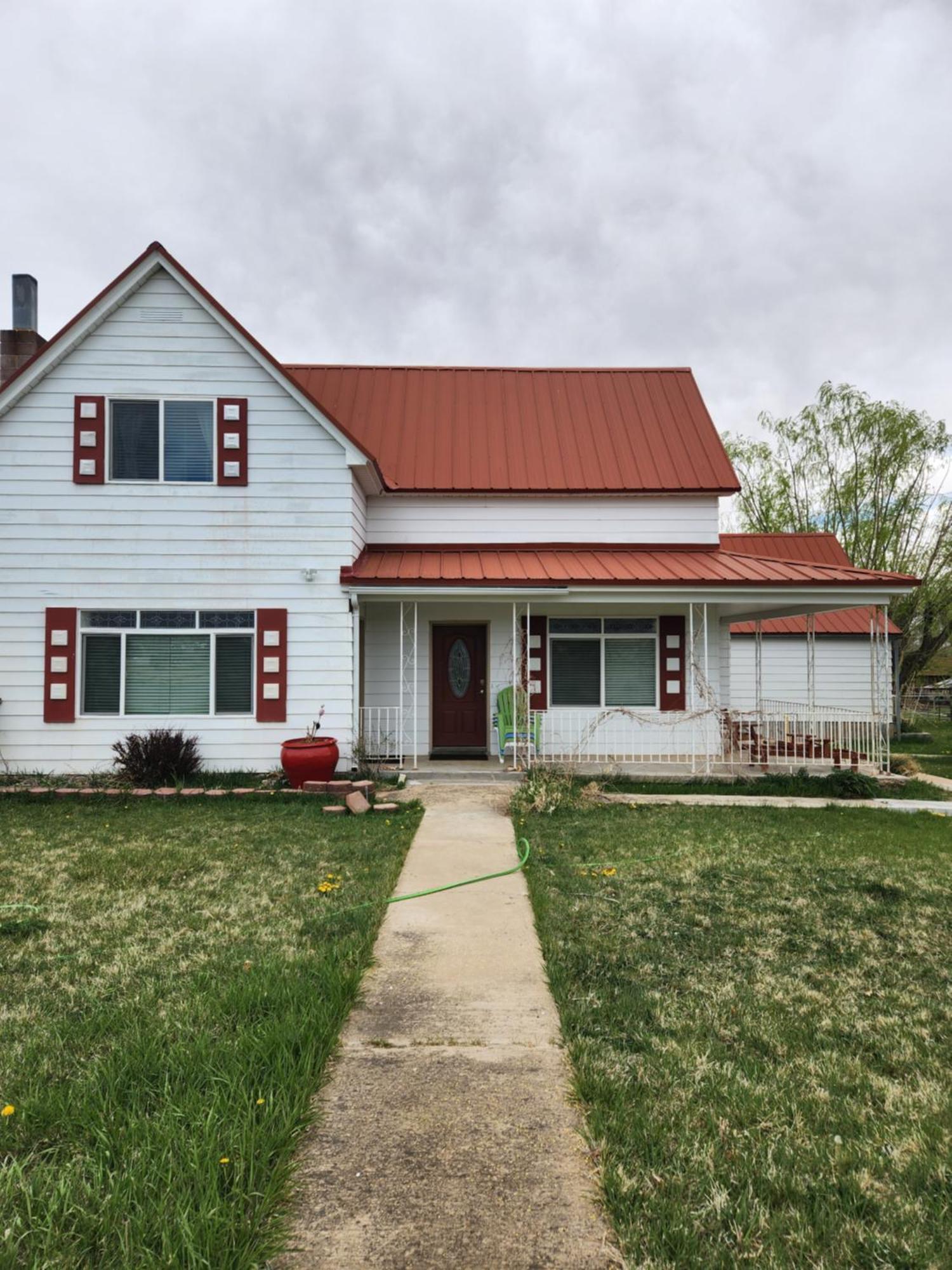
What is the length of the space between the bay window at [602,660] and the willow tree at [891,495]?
509 inches

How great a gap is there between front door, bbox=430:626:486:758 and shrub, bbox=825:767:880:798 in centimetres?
606

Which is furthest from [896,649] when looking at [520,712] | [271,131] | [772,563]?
[271,131]

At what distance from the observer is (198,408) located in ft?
38.4

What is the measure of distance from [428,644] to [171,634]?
4.53 m

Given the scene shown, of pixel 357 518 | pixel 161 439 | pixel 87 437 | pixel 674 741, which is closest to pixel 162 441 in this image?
pixel 161 439

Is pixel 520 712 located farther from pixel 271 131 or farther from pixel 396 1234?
pixel 271 131

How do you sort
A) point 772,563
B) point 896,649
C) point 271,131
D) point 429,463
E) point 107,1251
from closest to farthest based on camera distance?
point 107,1251
point 772,563
point 429,463
point 271,131
point 896,649

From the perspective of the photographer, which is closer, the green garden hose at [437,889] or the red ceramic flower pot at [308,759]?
the green garden hose at [437,889]

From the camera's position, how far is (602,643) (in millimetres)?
13641

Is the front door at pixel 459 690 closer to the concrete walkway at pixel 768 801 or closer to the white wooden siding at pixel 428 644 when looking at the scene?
the white wooden siding at pixel 428 644

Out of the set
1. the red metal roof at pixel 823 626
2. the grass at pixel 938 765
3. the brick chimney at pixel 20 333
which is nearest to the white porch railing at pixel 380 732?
the brick chimney at pixel 20 333

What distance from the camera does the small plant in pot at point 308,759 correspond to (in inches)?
415

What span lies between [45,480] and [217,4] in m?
8.36

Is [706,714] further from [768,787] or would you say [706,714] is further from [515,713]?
[515,713]
